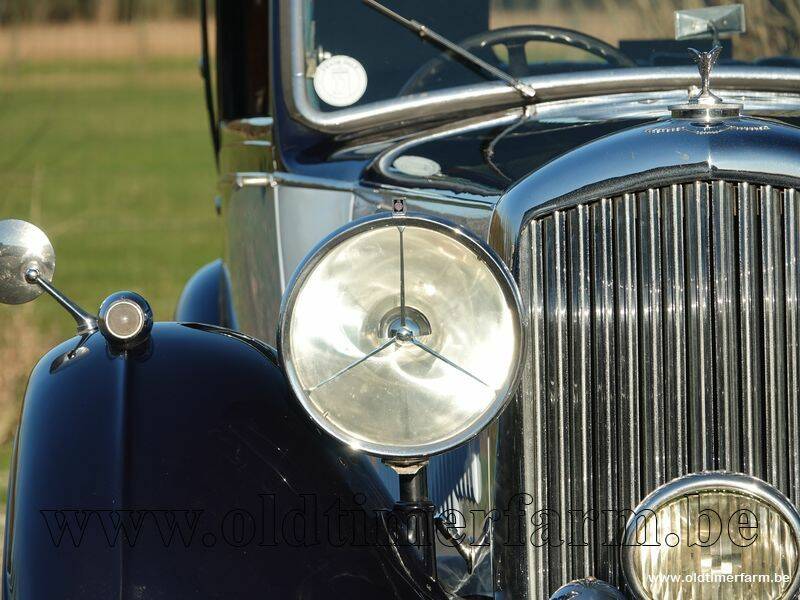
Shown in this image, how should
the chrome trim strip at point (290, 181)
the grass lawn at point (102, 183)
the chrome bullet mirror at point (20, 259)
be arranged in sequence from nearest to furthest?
the chrome bullet mirror at point (20, 259) < the chrome trim strip at point (290, 181) < the grass lawn at point (102, 183)

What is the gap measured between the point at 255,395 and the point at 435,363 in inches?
16.2

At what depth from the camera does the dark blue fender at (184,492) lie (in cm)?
215

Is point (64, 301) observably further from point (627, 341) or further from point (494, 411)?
point (627, 341)

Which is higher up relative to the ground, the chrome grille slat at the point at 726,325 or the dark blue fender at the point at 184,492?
the chrome grille slat at the point at 726,325

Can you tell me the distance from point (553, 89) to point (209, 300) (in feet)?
5.95

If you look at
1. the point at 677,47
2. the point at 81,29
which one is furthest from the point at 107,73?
the point at 677,47

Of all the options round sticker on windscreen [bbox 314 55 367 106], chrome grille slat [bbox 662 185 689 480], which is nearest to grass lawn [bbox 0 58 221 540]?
round sticker on windscreen [bbox 314 55 367 106]

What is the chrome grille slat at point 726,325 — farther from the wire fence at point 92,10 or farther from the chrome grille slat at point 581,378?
the wire fence at point 92,10

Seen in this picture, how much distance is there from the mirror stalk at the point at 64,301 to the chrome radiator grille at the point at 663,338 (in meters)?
0.88

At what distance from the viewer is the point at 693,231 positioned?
2188 millimetres

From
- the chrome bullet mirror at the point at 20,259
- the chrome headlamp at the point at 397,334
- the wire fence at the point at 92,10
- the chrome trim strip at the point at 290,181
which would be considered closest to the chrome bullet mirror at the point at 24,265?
the chrome bullet mirror at the point at 20,259

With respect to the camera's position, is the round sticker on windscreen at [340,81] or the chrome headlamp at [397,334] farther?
the round sticker on windscreen at [340,81]

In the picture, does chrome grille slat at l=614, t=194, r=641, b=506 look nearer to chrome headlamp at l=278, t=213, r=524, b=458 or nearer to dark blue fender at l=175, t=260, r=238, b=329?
chrome headlamp at l=278, t=213, r=524, b=458

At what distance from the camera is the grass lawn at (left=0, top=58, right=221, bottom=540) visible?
7.38m
